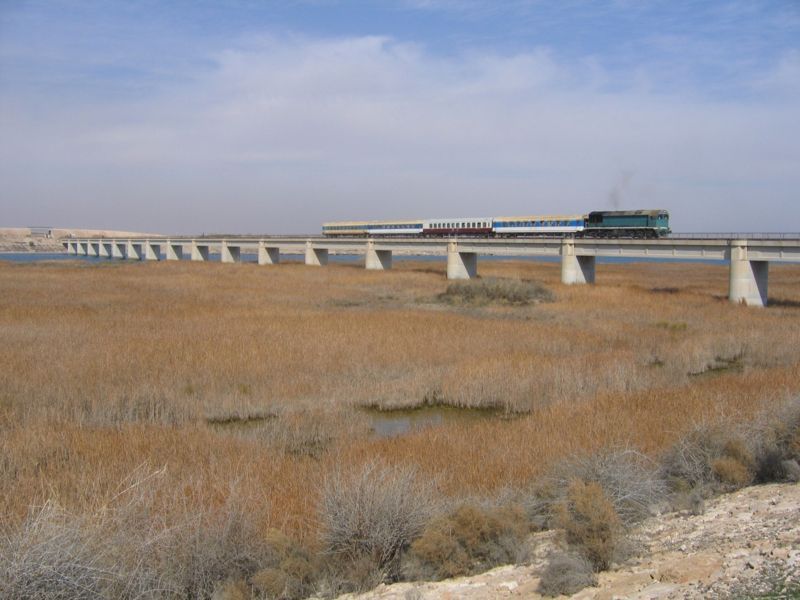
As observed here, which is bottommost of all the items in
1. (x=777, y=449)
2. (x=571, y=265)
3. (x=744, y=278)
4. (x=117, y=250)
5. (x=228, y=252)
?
(x=777, y=449)

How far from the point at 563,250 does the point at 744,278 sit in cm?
1230

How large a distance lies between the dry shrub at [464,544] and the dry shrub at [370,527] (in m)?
0.21

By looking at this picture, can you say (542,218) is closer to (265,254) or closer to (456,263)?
(456,263)

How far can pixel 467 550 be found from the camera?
7.08m

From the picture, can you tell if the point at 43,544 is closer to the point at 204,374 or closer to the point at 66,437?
the point at 66,437

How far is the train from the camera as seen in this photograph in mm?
46531

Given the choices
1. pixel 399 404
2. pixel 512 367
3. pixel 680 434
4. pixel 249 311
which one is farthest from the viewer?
pixel 249 311

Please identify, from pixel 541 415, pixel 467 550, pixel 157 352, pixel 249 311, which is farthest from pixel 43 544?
pixel 249 311

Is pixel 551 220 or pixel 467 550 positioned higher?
pixel 551 220

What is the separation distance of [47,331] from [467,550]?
19.5m

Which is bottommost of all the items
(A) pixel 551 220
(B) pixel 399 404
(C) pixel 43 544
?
(B) pixel 399 404

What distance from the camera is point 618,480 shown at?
8266mm

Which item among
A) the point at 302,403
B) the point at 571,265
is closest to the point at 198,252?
the point at 571,265

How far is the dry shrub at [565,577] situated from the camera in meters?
6.11
